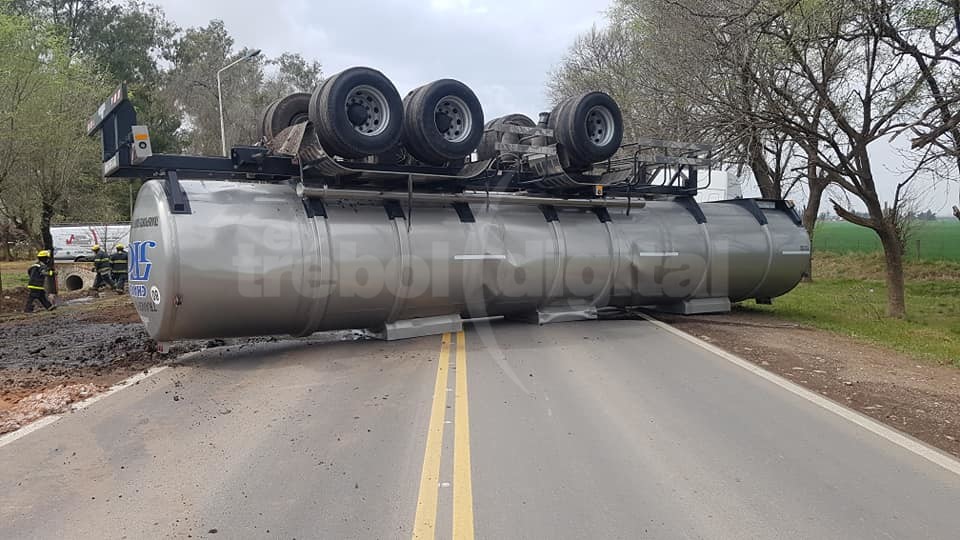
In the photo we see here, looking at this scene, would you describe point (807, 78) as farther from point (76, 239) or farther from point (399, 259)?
point (76, 239)

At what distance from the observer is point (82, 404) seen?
21.3 feet

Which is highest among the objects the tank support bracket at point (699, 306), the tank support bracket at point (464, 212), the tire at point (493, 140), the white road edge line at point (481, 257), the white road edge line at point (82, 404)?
the tire at point (493, 140)

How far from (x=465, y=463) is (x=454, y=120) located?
20.5ft

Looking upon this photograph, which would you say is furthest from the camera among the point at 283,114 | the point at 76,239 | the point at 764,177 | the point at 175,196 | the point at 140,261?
the point at 76,239

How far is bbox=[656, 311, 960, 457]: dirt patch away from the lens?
6.20 meters

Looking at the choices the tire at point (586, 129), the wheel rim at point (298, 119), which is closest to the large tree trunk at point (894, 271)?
the tire at point (586, 129)

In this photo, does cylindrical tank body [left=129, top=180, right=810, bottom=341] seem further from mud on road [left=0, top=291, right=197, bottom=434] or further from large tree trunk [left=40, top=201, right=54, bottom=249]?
large tree trunk [left=40, top=201, right=54, bottom=249]

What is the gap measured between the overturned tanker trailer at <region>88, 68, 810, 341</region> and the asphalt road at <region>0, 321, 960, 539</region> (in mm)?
1381

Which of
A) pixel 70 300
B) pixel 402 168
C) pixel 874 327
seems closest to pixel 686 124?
pixel 874 327

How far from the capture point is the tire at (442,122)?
9492 millimetres

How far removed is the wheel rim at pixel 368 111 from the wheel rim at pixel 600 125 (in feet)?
12.3

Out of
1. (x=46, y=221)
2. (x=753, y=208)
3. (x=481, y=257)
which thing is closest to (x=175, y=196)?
(x=481, y=257)

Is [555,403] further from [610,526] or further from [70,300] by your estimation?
[70,300]

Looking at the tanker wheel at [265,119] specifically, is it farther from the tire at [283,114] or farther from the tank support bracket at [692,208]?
the tank support bracket at [692,208]
